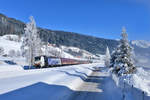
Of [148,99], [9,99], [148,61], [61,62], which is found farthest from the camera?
[148,61]

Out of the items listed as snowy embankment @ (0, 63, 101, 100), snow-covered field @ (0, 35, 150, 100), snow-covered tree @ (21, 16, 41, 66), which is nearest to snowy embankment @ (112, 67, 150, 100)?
snow-covered field @ (0, 35, 150, 100)

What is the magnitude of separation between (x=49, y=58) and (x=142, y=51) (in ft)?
127

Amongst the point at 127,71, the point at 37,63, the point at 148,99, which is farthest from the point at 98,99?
the point at 37,63

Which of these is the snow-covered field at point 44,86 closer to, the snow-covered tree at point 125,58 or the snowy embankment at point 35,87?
the snowy embankment at point 35,87

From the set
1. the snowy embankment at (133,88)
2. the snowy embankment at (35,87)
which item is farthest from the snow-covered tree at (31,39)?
the snowy embankment at (133,88)

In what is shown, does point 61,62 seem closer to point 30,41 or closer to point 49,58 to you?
point 49,58

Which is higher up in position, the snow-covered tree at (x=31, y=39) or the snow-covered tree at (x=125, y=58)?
the snow-covered tree at (x=31, y=39)

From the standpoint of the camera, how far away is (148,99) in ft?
19.0

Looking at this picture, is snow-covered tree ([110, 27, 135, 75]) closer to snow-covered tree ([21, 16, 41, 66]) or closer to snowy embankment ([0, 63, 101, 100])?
snowy embankment ([0, 63, 101, 100])

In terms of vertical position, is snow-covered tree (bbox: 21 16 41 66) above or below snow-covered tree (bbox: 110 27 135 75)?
above

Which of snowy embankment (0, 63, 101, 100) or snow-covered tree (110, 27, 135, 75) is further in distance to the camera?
snow-covered tree (110, 27, 135, 75)

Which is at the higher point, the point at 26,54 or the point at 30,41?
the point at 30,41

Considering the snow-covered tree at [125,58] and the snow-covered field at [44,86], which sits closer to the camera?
the snow-covered field at [44,86]

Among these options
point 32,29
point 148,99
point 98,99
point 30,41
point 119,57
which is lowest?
point 98,99
